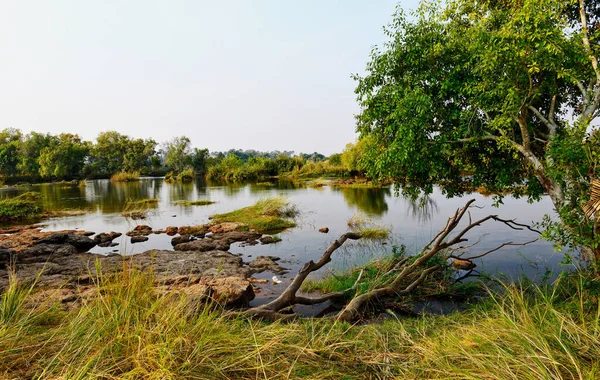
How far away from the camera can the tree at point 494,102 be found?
4.50 m

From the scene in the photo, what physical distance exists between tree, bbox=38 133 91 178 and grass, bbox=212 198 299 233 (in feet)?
172

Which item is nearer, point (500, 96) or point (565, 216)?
point (565, 216)

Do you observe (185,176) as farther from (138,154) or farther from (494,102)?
(494,102)

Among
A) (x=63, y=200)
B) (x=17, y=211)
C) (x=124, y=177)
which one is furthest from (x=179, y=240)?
(x=124, y=177)

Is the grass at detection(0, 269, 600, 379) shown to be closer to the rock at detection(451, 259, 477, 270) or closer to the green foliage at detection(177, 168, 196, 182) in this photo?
the rock at detection(451, 259, 477, 270)

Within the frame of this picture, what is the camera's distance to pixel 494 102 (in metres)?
5.78

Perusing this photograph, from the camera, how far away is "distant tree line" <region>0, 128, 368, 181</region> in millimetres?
53250

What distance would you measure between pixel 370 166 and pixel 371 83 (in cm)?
192

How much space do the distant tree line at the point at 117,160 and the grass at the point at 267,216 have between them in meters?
23.1

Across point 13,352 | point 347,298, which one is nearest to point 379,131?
point 347,298

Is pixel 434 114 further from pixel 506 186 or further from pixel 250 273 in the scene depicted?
pixel 250 273

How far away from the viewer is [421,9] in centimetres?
719

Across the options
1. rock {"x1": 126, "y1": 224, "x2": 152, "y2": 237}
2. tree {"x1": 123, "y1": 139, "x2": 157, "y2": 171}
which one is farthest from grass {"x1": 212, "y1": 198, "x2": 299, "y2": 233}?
tree {"x1": 123, "y1": 139, "x2": 157, "y2": 171}

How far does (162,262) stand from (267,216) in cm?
753
